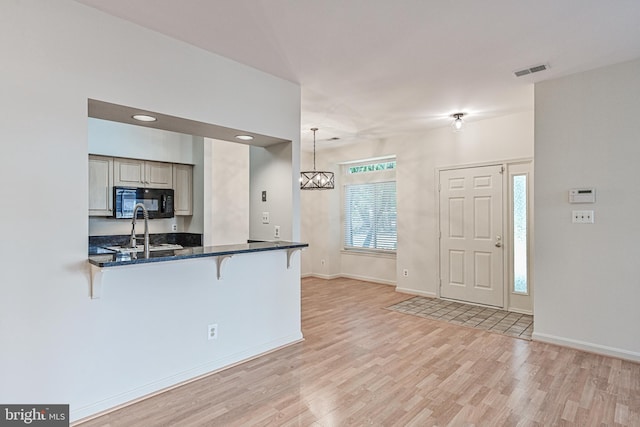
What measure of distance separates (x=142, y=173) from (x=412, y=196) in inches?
165

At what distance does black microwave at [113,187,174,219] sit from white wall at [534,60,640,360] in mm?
4730

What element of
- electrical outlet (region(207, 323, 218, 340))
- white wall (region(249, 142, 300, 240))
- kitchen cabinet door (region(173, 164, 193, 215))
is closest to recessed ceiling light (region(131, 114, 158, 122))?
white wall (region(249, 142, 300, 240))

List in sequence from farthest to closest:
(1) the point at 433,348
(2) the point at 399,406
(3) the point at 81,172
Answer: (1) the point at 433,348 → (2) the point at 399,406 → (3) the point at 81,172

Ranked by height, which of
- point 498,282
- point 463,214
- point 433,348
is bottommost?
point 433,348

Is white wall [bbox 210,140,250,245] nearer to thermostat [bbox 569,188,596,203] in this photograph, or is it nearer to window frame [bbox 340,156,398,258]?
window frame [bbox 340,156,398,258]

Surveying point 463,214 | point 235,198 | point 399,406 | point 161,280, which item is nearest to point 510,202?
point 463,214

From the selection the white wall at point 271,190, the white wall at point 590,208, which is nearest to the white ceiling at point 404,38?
the white wall at point 590,208

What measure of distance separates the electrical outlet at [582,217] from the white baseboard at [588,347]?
114 cm

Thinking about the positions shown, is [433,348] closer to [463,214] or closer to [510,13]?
[463,214]

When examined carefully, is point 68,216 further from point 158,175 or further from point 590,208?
point 590,208

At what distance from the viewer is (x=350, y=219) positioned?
7.25 m

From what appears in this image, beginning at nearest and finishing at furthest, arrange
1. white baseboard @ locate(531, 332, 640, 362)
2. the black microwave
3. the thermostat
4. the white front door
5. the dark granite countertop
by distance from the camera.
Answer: the dark granite countertop < white baseboard @ locate(531, 332, 640, 362) < the thermostat < the black microwave < the white front door

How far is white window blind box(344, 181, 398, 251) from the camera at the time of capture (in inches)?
257

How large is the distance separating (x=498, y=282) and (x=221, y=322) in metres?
3.82
